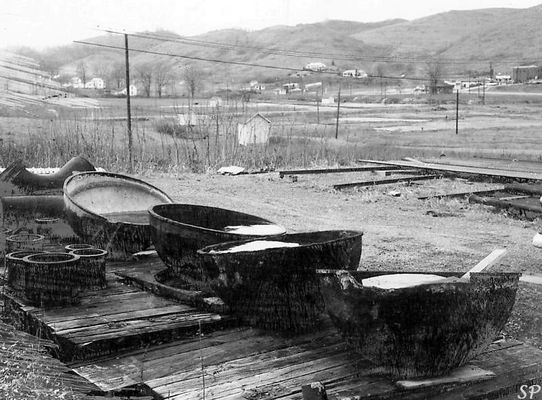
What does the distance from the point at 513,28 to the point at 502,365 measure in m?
192

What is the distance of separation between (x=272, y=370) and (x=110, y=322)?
4.17 ft

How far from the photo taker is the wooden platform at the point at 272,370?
3711mm

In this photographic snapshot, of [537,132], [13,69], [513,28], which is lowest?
[537,132]

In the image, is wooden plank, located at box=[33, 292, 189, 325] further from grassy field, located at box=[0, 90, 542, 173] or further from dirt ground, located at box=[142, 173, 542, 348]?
grassy field, located at box=[0, 90, 542, 173]

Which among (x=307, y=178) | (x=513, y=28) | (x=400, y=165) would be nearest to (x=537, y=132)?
(x=400, y=165)

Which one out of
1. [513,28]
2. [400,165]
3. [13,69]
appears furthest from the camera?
[513,28]

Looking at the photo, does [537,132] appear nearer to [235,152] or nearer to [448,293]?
[235,152]

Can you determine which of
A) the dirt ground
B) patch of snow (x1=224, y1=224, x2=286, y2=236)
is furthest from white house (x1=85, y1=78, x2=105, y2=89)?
patch of snow (x1=224, y1=224, x2=286, y2=236)

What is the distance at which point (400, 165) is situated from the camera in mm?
19219

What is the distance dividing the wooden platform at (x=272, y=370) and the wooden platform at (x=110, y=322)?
0.36 feet

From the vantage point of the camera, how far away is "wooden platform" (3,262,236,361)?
14.1 feet

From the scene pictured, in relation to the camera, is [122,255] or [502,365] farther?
[122,255]

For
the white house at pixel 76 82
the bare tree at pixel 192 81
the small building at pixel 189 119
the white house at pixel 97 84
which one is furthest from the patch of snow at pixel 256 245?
the bare tree at pixel 192 81

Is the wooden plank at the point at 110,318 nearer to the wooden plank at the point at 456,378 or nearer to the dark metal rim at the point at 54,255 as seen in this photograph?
the dark metal rim at the point at 54,255
